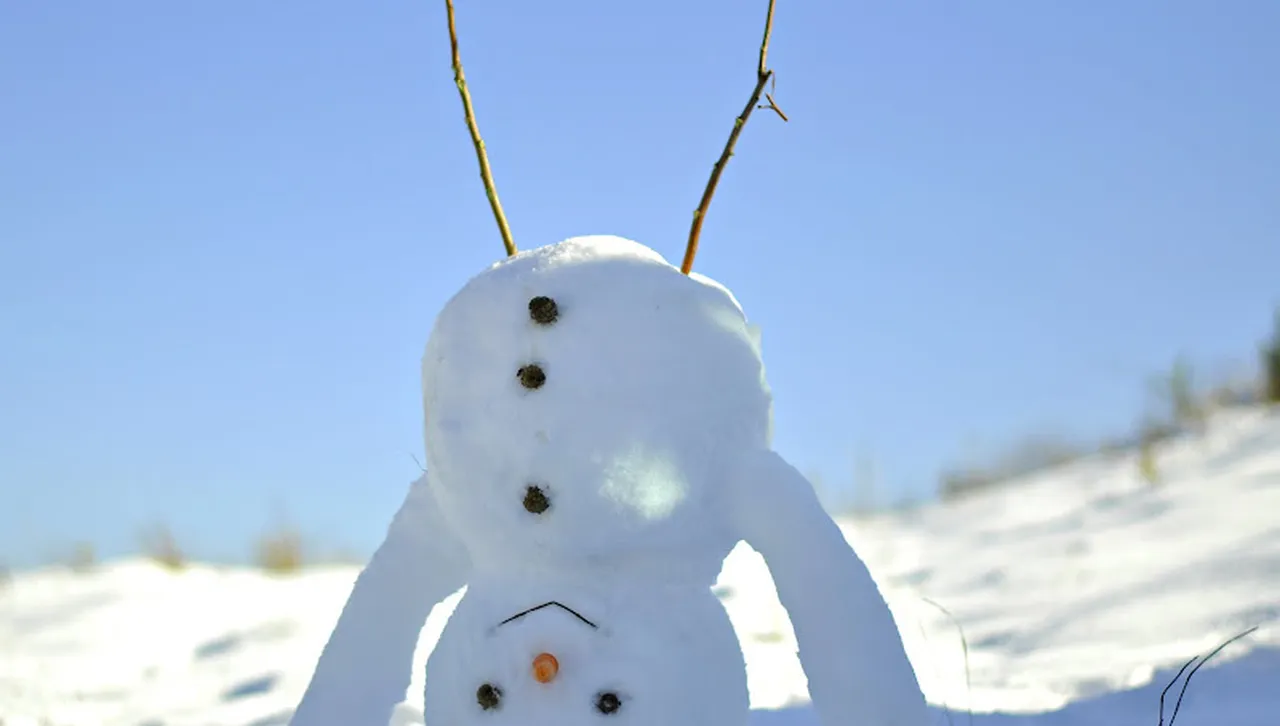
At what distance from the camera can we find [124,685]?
441 cm

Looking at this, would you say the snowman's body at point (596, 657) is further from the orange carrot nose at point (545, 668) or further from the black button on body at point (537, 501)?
the black button on body at point (537, 501)

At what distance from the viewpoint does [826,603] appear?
181 centimetres

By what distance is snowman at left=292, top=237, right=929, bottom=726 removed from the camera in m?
1.80

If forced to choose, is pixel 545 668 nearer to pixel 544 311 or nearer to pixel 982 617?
pixel 544 311

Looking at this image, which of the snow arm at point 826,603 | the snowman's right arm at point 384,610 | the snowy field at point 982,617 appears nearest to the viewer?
the snow arm at point 826,603

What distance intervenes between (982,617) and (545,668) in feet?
9.67

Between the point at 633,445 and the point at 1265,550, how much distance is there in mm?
2956

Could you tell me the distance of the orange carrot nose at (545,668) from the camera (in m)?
1.79

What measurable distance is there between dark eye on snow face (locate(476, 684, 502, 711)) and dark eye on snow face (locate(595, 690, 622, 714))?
153mm

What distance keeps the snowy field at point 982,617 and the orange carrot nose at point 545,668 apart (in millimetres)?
1017

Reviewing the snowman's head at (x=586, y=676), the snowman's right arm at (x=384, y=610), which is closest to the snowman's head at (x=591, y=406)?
the snowman's head at (x=586, y=676)

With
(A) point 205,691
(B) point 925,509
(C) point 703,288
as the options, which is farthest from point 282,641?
(B) point 925,509

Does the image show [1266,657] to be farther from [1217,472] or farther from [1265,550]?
[1217,472]

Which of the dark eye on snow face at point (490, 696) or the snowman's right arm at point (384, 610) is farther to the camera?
the snowman's right arm at point (384, 610)
